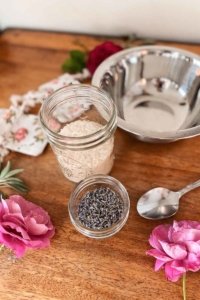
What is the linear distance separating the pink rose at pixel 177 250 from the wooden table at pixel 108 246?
0.02m

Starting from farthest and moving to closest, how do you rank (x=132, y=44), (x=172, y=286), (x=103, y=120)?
(x=132, y=44) < (x=103, y=120) < (x=172, y=286)

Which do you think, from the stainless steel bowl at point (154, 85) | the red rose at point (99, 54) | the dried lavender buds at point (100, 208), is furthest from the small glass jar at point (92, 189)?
the red rose at point (99, 54)

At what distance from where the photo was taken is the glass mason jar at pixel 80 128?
1.57 ft

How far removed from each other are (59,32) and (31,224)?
0.45m

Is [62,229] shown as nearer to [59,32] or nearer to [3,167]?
[3,167]

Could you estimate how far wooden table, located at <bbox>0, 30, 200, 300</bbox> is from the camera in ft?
1.45

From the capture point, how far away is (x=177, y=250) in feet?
1.39

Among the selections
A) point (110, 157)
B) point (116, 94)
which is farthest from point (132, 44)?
point (110, 157)

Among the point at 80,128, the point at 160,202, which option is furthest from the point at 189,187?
the point at 80,128

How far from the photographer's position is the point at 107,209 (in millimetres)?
489

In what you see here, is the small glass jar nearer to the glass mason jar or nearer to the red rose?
the glass mason jar

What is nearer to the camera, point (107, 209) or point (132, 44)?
point (107, 209)

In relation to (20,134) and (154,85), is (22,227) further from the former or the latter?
(154,85)

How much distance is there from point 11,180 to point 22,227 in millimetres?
104
